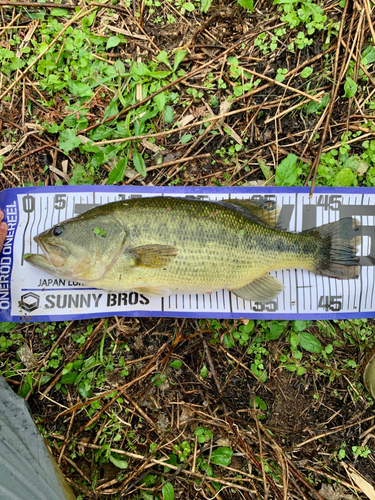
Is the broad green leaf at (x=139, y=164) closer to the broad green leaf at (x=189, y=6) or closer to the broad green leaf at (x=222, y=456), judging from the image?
the broad green leaf at (x=189, y=6)

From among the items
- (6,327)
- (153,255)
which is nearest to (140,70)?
(153,255)

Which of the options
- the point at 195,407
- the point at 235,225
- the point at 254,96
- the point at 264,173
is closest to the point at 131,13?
the point at 254,96

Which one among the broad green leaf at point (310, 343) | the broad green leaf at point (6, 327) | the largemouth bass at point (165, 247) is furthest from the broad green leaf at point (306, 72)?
the broad green leaf at point (6, 327)

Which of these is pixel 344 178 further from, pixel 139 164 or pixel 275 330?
pixel 139 164

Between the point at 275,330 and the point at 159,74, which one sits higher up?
the point at 159,74

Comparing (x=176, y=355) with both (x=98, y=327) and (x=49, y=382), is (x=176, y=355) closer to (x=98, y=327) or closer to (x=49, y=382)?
(x=98, y=327)

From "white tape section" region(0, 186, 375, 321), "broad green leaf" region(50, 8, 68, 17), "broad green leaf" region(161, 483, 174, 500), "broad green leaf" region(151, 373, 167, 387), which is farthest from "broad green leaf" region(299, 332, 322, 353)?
"broad green leaf" region(50, 8, 68, 17)
